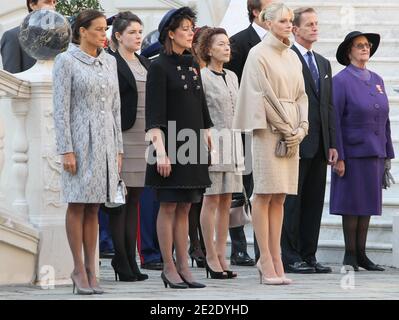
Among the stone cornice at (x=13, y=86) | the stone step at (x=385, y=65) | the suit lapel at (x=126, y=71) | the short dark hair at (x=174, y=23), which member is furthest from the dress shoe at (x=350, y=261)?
the stone step at (x=385, y=65)

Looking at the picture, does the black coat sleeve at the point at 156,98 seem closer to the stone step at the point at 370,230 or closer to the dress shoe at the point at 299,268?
the dress shoe at the point at 299,268

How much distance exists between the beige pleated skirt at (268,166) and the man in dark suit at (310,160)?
127 cm

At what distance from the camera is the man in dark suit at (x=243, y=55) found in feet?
40.3

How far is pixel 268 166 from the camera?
1050cm

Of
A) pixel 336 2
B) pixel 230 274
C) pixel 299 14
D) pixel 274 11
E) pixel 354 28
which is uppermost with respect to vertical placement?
pixel 336 2

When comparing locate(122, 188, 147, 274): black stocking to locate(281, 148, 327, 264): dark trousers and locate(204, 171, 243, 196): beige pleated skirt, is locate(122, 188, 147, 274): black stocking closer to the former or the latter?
locate(204, 171, 243, 196): beige pleated skirt

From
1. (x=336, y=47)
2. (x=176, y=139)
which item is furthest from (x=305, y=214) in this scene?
(x=336, y=47)

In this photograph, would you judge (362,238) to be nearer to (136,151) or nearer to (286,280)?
(286,280)

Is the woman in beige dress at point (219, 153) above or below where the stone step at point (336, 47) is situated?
below

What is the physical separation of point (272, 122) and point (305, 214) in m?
1.69

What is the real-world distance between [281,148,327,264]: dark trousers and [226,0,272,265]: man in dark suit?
473 mm

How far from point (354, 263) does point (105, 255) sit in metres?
2.27
